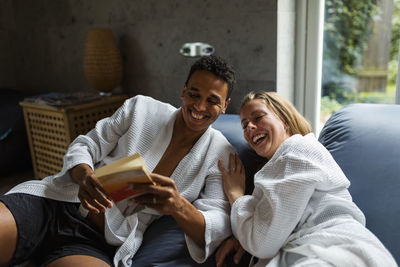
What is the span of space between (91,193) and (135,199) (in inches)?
9.0

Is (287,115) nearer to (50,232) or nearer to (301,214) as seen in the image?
(301,214)

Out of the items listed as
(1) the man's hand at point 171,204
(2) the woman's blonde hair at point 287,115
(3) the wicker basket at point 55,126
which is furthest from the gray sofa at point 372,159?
(3) the wicker basket at point 55,126

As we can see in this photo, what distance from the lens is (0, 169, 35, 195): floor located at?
2675 mm

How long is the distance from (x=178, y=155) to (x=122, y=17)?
57.3 inches

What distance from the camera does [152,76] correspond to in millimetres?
2506

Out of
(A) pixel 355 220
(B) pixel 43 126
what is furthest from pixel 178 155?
(B) pixel 43 126

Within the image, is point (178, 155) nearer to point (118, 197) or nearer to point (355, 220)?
point (118, 197)

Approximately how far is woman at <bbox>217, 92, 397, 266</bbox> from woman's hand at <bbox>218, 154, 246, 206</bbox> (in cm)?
9

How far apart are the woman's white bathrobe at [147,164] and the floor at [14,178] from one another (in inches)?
54.6

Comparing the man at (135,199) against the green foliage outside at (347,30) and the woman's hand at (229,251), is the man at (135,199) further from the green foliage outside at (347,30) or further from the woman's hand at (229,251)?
the green foliage outside at (347,30)

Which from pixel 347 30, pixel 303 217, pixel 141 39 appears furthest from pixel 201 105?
pixel 141 39

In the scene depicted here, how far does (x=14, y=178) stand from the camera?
2.83 meters

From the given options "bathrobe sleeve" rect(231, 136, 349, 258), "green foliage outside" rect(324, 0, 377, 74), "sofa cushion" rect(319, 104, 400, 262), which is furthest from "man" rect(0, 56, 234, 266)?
"green foliage outside" rect(324, 0, 377, 74)

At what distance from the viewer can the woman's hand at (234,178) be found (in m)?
1.35
